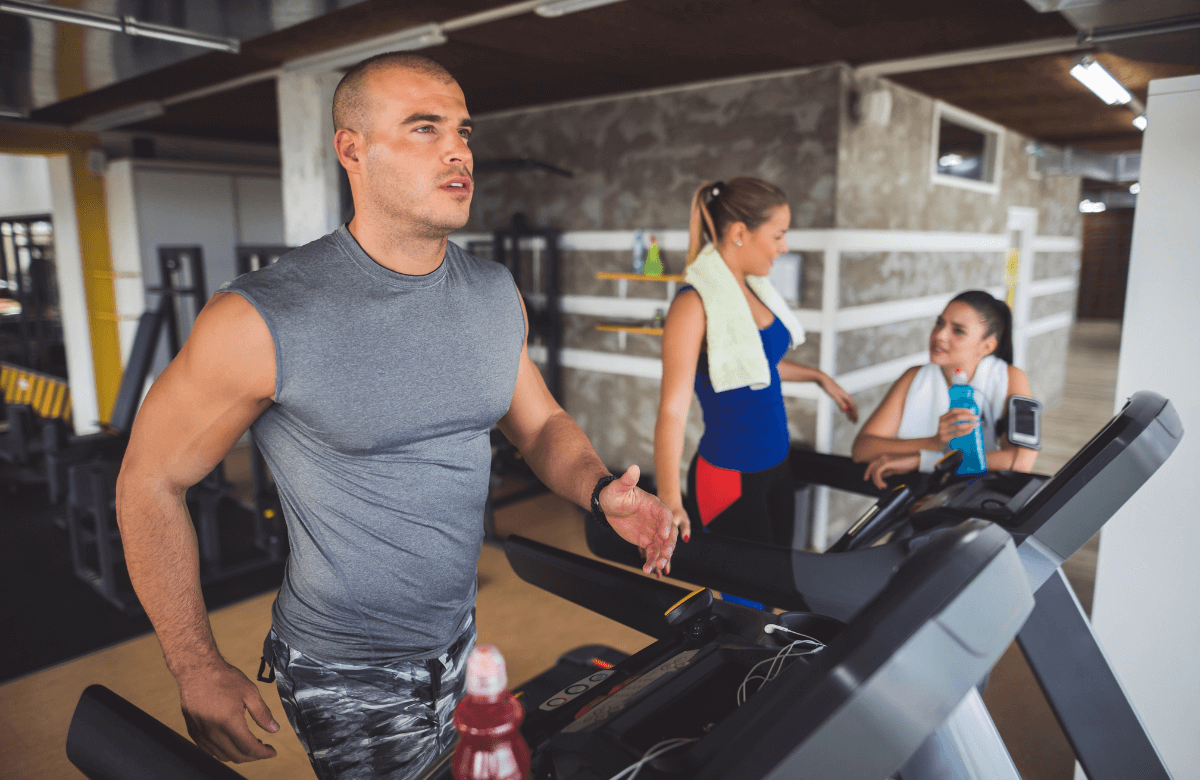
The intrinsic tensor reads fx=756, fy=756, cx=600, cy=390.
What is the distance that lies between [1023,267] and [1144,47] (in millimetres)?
4901

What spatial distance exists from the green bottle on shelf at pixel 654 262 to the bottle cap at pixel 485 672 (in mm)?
3805

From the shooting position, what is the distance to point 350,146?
1223mm

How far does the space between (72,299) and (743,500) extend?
6897 millimetres

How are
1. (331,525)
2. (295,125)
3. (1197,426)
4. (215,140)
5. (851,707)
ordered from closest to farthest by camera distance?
(851,707) < (331,525) < (1197,426) < (295,125) < (215,140)

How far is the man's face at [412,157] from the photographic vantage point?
1.19 m

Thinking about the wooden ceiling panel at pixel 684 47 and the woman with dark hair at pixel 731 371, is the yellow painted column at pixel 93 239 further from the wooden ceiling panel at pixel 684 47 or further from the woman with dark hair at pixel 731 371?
the woman with dark hair at pixel 731 371

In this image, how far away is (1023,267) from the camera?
6602mm

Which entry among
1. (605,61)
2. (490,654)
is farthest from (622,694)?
(605,61)

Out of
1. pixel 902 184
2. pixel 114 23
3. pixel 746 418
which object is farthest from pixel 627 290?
pixel 114 23

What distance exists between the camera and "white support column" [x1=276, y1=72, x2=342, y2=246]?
400cm

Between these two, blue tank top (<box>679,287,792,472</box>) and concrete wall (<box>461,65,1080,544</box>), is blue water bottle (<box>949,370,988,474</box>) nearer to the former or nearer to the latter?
blue tank top (<box>679,287,792,472</box>)

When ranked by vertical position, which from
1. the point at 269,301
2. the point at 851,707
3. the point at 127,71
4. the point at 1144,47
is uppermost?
the point at 127,71

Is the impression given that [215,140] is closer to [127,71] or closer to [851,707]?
[127,71]

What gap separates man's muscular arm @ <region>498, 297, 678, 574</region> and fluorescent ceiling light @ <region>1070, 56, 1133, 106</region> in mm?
2483
